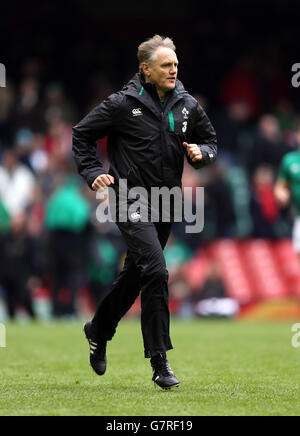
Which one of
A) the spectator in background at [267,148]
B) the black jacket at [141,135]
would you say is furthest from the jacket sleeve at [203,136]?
the spectator in background at [267,148]

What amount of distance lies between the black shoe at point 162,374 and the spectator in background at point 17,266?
969cm

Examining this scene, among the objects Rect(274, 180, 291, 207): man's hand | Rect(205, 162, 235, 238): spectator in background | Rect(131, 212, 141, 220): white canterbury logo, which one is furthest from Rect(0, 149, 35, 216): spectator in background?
Rect(131, 212, 141, 220): white canterbury logo

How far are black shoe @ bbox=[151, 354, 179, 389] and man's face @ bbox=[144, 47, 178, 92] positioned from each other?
1909mm

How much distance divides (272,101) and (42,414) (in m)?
17.2

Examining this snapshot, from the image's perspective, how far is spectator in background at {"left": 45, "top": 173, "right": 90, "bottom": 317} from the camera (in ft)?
56.3

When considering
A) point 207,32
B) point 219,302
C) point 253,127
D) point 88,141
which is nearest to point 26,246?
point 219,302

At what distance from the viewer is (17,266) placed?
17.3 m

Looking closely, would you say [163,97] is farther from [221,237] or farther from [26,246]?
[221,237]

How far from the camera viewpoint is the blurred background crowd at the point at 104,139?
17.4 metres

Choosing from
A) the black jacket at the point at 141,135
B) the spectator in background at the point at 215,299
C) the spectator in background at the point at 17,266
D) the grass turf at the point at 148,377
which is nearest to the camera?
the grass turf at the point at 148,377

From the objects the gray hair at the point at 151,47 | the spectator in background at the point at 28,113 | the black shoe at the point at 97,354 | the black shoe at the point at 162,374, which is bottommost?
the black shoe at the point at 162,374

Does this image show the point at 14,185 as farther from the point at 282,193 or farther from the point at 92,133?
the point at 92,133

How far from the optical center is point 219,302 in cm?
1736

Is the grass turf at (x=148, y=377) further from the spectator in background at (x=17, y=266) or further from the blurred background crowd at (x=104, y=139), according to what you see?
the blurred background crowd at (x=104, y=139)
